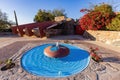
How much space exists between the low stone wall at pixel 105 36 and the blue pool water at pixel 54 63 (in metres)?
5.33

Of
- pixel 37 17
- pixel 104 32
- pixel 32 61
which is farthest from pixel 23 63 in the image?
pixel 37 17

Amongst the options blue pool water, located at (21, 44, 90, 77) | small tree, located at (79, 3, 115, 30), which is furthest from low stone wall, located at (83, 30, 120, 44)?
blue pool water, located at (21, 44, 90, 77)

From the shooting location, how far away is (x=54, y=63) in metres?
12.8

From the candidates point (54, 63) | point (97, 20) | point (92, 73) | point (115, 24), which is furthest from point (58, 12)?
point (92, 73)

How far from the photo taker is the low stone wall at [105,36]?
17.7m

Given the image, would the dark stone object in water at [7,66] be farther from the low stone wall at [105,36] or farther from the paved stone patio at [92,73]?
the low stone wall at [105,36]

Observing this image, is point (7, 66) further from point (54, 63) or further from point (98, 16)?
point (98, 16)

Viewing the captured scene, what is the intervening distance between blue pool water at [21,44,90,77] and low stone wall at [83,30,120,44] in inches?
210

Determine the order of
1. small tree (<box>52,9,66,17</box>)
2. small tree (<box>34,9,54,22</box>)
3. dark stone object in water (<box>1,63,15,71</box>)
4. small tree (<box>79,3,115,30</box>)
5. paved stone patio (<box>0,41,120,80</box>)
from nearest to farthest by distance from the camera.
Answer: paved stone patio (<box>0,41,120,80</box>), dark stone object in water (<box>1,63,15,71</box>), small tree (<box>79,3,115,30</box>), small tree (<box>34,9,54,22</box>), small tree (<box>52,9,66,17</box>)

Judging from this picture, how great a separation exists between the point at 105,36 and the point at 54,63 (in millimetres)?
9920

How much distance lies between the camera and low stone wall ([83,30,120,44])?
1772 centimetres

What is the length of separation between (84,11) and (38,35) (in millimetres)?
8723

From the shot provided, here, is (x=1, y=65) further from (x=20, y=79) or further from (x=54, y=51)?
(x=54, y=51)

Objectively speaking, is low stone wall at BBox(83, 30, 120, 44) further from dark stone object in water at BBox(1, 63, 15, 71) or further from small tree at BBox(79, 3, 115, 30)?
dark stone object in water at BBox(1, 63, 15, 71)
